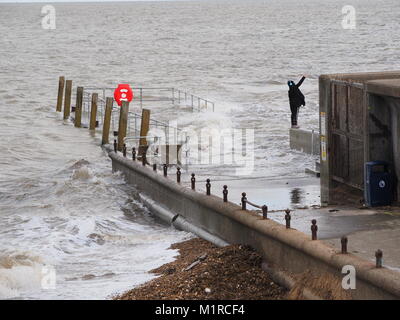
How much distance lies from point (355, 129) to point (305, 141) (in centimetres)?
780

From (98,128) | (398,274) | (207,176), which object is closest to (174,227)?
(207,176)

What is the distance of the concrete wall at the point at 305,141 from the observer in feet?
77.7

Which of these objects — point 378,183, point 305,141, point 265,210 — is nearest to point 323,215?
point 378,183

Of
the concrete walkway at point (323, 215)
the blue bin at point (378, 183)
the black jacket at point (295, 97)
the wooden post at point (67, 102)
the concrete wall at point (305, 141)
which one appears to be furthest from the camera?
the wooden post at point (67, 102)

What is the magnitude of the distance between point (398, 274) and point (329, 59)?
2616 inches

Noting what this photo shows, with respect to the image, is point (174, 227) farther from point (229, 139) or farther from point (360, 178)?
point (229, 139)

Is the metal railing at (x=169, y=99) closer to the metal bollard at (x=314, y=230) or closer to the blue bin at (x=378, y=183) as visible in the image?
the blue bin at (x=378, y=183)

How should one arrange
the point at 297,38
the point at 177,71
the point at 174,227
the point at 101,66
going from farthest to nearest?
the point at 297,38 < the point at 101,66 < the point at 177,71 < the point at 174,227

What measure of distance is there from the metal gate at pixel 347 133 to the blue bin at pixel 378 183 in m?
0.77

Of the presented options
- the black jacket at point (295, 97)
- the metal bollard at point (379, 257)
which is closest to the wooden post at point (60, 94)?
the black jacket at point (295, 97)

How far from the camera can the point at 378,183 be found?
51.8ft

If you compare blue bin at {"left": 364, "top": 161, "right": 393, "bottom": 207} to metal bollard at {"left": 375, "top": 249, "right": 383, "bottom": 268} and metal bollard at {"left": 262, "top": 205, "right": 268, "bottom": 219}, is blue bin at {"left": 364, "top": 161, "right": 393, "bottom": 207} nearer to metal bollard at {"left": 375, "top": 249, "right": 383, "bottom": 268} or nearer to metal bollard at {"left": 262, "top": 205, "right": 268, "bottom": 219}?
metal bollard at {"left": 262, "top": 205, "right": 268, "bottom": 219}

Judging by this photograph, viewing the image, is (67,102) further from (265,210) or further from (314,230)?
(314,230)
